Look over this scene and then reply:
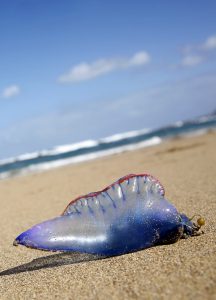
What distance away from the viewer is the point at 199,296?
5.46 feet

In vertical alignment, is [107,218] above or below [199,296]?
above

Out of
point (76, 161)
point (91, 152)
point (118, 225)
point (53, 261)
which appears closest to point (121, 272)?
point (118, 225)

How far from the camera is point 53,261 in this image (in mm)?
2613

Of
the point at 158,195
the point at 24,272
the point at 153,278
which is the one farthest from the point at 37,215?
the point at 153,278

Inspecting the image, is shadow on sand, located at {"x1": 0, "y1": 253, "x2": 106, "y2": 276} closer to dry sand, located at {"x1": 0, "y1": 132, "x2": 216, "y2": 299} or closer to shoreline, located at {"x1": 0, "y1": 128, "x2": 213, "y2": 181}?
dry sand, located at {"x1": 0, "y1": 132, "x2": 216, "y2": 299}

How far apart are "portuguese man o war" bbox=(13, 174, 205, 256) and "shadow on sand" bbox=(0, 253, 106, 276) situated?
6.1 inches

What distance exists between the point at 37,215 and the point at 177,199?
151cm

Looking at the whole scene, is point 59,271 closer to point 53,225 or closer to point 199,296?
point 53,225

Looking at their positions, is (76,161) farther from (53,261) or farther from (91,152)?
(53,261)

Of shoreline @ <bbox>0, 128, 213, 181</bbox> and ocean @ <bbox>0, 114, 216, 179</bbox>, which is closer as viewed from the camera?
shoreline @ <bbox>0, 128, 213, 181</bbox>

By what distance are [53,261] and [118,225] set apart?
0.53 meters

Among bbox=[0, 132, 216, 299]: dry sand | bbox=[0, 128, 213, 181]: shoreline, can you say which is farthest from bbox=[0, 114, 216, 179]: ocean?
bbox=[0, 132, 216, 299]: dry sand

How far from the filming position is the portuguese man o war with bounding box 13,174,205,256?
2350mm

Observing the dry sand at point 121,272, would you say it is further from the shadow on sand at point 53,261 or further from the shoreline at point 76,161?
the shoreline at point 76,161
